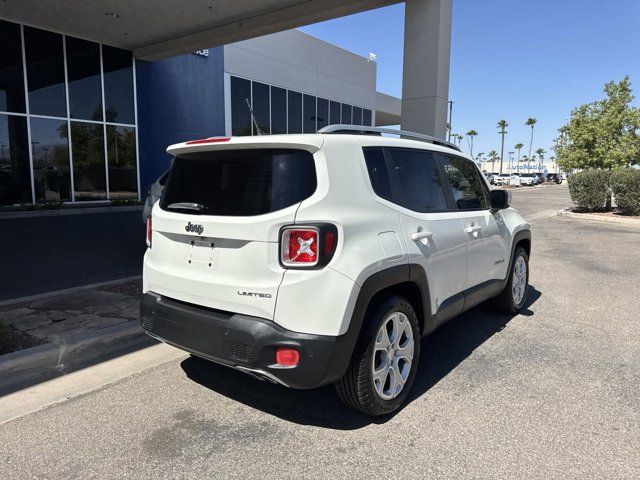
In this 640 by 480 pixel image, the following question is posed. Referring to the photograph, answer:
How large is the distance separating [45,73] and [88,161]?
9.85 ft

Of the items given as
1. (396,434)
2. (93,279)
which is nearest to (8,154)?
(93,279)

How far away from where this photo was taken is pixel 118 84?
17172 mm

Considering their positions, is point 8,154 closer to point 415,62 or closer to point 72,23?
point 72,23

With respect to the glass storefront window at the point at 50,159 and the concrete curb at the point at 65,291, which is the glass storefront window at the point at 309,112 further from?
the concrete curb at the point at 65,291

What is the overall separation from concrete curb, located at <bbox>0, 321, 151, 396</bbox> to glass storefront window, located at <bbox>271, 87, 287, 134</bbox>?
1918 cm

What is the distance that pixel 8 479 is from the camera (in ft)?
8.43

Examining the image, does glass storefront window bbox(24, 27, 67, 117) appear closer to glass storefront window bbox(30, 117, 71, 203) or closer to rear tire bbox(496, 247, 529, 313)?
glass storefront window bbox(30, 117, 71, 203)

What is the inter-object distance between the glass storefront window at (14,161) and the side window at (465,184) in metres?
14.7

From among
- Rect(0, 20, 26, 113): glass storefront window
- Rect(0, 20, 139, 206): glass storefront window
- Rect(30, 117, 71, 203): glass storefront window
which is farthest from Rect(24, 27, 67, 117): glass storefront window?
Rect(30, 117, 71, 203): glass storefront window

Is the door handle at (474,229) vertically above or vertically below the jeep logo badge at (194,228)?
below

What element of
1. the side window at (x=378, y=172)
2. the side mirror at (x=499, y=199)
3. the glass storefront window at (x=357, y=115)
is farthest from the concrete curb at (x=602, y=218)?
the side window at (x=378, y=172)

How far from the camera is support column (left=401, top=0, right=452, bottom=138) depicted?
384 inches

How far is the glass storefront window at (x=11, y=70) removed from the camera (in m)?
14.3

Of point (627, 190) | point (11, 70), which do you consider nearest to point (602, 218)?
point (627, 190)
